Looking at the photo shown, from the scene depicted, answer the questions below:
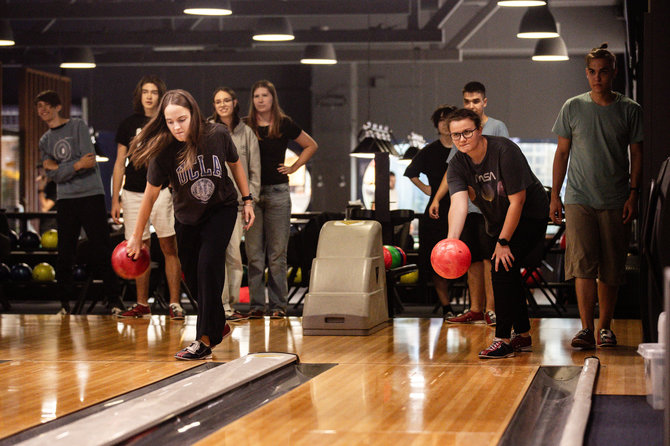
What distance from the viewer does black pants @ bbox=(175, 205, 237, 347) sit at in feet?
16.1

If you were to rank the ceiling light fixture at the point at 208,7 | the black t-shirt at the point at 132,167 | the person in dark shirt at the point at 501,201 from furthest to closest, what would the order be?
the ceiling light fixture at the point at 208,7 → the black t-shirt at the point at 132,167 → the person in dark shirt at the point at 501,201

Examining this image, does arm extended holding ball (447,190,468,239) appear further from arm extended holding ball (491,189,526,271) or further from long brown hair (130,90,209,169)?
long brown hair (130,90,209,169)

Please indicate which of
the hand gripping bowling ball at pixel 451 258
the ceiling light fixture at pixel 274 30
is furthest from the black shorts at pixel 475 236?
the ceiling light fixture at pixel 274 30

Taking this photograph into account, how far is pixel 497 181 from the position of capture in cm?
482

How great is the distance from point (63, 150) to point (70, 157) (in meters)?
0.07

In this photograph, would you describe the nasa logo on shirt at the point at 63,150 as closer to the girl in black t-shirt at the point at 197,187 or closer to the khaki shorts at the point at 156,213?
the khaki shorts at the point at 156,213

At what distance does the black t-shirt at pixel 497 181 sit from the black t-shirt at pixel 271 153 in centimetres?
199

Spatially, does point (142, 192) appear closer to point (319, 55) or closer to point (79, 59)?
point (319, 55)

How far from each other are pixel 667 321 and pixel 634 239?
22.7 feet

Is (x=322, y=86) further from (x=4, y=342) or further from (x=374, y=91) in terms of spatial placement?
(x=4, y=342)

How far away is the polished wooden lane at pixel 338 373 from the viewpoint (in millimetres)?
3430

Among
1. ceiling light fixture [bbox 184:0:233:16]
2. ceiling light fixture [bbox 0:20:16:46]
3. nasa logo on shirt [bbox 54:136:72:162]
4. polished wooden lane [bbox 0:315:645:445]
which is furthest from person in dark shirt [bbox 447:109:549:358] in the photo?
ceiling light fixture [bbox 0:20:16:46]

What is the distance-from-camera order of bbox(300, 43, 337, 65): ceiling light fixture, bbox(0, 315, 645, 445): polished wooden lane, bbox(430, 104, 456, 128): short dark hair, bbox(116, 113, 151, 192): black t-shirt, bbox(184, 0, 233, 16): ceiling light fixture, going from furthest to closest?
1. bbox(300, 43, 337, 65): ceiling light fixture
2. bbox(184, 0, 233, 16): ceiling light fixture
3. bbox(430, 104, 456, 128): short dark hair
4. bbox(116, 113, 151, 192): black t-shirt
5. bbox(0, 315, 645, 445): polished wooden lane

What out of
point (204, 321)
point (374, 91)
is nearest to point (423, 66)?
point (374, 91)
